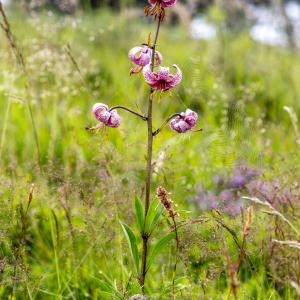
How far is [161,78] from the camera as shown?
1.55 meters

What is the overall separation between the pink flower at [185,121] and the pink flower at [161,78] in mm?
99

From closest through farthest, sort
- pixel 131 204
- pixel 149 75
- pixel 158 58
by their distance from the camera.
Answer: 1. pixel 149 75
2. pixel 158 58
3. pixel 131 204

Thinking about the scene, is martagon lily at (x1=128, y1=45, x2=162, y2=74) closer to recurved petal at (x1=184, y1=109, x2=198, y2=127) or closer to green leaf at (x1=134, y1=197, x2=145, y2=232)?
recurved petal at (x1=184, y1=109, x2=198, y2=127)

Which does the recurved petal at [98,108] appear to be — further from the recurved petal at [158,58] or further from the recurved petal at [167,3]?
the recurved petal at [167,3]

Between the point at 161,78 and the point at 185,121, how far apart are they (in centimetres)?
15

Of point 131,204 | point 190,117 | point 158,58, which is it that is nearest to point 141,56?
point 158,58

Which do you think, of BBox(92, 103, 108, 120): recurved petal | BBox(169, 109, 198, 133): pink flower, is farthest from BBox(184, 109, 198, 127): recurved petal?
BBox(92, 103, 108, 120): recurved petal

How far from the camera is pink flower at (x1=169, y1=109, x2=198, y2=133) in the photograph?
1609 mm

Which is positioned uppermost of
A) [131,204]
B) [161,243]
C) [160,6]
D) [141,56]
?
[160,6]

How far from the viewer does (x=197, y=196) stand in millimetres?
2447

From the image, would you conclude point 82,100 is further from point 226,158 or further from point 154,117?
point 226,158

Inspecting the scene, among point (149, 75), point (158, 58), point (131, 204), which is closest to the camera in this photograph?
point (149, 75)

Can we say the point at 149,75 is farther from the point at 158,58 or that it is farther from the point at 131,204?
the point at 131,204

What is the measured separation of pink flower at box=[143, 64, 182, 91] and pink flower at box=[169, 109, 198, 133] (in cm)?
10
